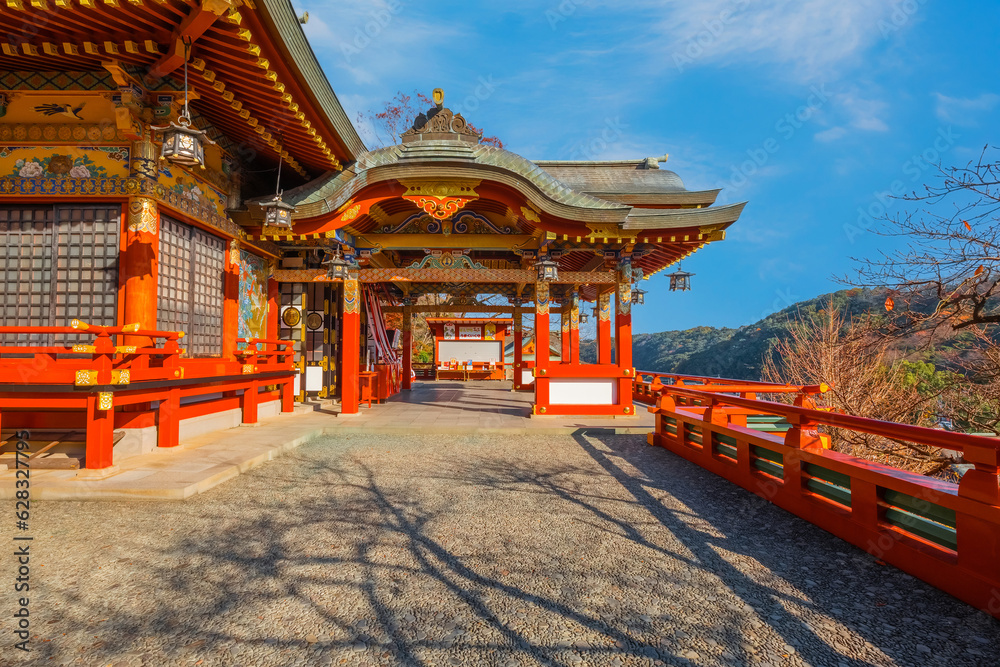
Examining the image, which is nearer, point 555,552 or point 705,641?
point 705,641

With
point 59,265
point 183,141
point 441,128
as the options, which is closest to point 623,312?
point 441,128

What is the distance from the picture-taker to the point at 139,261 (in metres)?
6.36

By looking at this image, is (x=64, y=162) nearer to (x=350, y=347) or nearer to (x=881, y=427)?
(x=350, y=347)

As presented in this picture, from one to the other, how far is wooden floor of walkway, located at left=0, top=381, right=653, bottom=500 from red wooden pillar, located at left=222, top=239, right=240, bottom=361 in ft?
5.07

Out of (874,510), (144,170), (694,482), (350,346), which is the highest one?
(144,170)

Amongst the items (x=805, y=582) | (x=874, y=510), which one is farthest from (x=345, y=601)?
(x=874, y=510)

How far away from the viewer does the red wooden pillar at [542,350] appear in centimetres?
971

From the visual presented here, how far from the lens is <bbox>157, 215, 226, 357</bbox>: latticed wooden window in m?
6.87

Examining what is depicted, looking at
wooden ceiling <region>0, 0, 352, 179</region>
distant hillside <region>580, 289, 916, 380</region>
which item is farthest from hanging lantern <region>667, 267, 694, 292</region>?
distant hillside <region>580, 289, 916, 380</region>

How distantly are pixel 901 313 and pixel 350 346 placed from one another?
897 centimetres

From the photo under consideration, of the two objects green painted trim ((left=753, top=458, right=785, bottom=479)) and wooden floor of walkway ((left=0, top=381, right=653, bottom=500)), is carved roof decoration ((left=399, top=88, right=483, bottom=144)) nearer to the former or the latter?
wooden floor of walkway ((left=0, top=381, right=653, bottom=500))

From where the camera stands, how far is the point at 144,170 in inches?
248

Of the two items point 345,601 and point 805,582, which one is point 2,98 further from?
point 805,582

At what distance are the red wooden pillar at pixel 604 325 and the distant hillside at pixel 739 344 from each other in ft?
55.8
